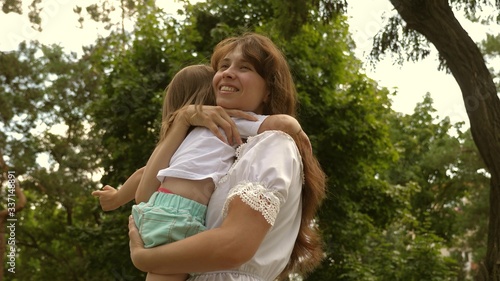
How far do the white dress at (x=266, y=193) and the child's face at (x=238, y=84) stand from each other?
21 cm

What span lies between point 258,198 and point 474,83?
843cm

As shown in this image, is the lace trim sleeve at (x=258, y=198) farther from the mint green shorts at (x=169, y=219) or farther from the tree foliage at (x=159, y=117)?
the tree foliage at (x=159, y=117)

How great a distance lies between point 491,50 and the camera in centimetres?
2667

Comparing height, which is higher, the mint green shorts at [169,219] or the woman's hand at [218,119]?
the woman's hand at [218,119]

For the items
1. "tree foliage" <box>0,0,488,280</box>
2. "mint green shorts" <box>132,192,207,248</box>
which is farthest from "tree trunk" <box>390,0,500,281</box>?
"mint green shorts" <box>132,192,207,248</box>

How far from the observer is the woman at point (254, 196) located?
87.4 inches

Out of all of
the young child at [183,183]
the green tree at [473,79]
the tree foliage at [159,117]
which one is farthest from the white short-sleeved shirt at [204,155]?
the tree foliage at [159,117]

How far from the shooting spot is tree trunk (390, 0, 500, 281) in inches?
393

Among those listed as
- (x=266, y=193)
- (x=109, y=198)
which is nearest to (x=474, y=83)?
(x=109, y=198)

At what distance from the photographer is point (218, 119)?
8.34 feet

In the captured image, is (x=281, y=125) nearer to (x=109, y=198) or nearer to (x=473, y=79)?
(x=109, y=198)

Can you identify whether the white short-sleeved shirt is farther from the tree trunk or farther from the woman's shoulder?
the tree trunk

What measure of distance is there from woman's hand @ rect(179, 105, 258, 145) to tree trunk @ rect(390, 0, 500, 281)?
7714 millimetres

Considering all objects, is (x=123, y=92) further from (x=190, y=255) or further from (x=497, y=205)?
(x=190, y=255)
